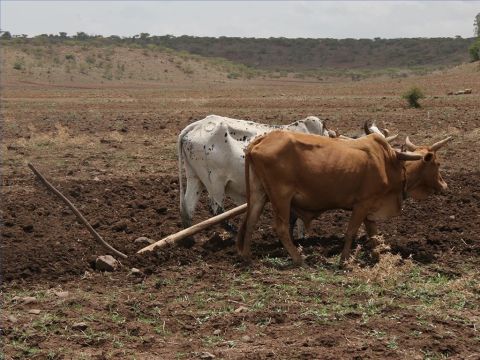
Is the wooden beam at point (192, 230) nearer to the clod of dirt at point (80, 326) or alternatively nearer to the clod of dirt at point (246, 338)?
the clod of dirt at point (80, 326)

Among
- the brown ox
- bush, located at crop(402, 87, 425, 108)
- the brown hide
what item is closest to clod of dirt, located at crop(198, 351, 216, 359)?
the brown ox

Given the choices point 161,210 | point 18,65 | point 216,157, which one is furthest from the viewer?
point 18,65

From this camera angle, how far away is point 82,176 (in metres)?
14.4

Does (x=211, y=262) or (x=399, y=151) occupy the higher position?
(x=399, y=151)

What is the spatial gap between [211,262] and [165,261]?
49 cm

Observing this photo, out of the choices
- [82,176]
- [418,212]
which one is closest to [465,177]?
[418,212]

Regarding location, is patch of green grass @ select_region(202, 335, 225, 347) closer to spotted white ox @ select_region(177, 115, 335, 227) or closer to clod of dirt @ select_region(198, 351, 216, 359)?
clod of dirt @ select_region(198, 351, 216, 359)

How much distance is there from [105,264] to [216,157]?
2269 millimetres

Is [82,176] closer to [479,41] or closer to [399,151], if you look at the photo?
[399,151]

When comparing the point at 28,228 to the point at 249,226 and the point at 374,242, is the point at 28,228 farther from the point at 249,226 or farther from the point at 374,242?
the point at 374,242

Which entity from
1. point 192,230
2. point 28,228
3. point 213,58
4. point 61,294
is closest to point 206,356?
point 61,294

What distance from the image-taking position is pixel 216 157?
10328 millimetres

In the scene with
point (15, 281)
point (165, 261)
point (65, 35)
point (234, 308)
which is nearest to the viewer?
point (234, 308)

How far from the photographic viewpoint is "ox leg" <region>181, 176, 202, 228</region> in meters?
10.4
